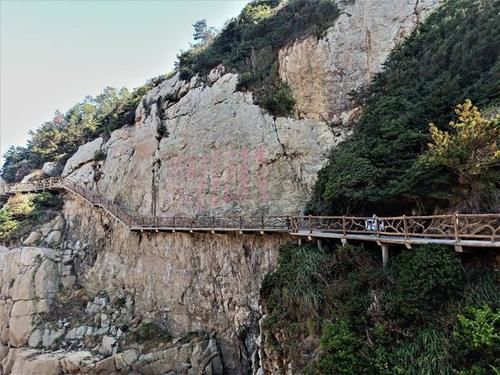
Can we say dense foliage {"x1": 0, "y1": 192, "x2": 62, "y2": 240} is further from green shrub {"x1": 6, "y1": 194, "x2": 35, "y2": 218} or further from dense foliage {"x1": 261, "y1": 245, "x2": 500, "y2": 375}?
dense foliage {"x1": 261, "y1": 245, "x2": 500, "y2": 375}

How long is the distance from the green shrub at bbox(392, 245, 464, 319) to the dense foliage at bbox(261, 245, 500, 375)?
20mm

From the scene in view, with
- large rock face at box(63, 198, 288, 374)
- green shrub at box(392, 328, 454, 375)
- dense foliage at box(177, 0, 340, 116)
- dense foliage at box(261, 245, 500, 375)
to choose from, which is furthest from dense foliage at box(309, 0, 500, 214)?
dense foliage at box(177, 0, 340, 116)

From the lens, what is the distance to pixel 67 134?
1265 inches

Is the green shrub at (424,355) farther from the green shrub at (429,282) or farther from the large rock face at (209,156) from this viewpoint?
the large rock face at (209,156)

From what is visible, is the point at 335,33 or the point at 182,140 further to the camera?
the point at 182,140

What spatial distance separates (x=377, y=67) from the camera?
17625 mm

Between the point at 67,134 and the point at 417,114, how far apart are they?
30206mm

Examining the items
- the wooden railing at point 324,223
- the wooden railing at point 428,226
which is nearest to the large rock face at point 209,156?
the wooden railing at point 324,223

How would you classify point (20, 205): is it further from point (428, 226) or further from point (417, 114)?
point (428, 226)

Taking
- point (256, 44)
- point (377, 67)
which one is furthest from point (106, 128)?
point (377, 67)

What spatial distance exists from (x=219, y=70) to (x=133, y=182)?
934cm

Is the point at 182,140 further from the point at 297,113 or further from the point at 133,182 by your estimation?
the point at 297,113

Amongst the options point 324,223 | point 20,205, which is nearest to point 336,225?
point 324,223

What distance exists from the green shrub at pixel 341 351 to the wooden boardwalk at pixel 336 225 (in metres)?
2.63
